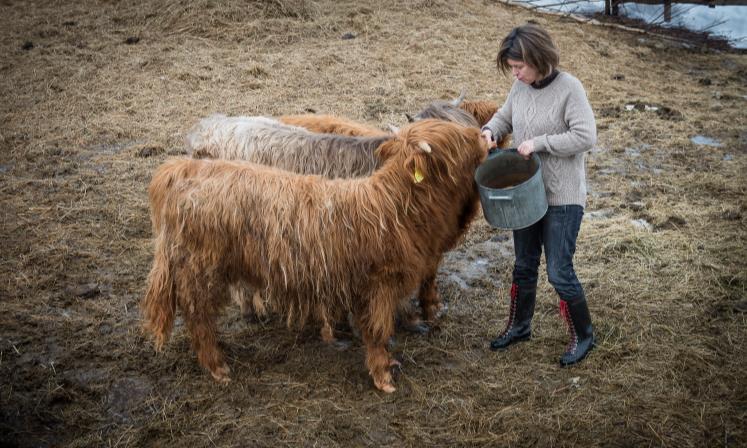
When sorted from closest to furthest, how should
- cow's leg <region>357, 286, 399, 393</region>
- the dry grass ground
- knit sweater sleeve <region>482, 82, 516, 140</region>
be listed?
the dry grass ground
cow's leg <region>357, 286, 399, 393</region>
knit sweater sleeve <region>482, 82, 516, 140</region>

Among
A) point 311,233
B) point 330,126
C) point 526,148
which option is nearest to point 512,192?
point 526,148

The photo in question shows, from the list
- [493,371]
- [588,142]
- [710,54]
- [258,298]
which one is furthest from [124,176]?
[710,54]

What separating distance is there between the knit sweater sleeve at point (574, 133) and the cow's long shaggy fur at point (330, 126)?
2202mm

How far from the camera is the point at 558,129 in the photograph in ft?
10.4

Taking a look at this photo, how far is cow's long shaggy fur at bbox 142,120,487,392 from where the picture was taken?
10.8 feet

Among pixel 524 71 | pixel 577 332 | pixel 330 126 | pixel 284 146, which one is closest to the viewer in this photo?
pixel 524 71

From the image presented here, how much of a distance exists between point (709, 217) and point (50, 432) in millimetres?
5289

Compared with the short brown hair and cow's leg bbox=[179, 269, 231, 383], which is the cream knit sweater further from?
cow's leg bbox=[179, 269, 231, 383]

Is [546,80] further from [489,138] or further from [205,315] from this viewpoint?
[205,315]

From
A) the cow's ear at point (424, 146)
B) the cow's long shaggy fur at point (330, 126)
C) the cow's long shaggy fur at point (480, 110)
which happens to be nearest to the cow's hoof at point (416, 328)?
the cow's ear at point (424, 146)

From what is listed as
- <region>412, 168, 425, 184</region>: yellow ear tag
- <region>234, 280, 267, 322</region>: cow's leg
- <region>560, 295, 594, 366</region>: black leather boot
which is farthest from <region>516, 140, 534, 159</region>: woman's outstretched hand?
<region>234, 280, 267, 322</region>: cow's leg

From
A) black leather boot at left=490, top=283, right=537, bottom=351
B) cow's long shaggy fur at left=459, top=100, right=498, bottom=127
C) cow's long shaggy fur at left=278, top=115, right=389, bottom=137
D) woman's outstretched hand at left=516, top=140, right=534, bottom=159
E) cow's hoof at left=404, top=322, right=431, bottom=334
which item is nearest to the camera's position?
woman's outstretched hand at left=516, top=140, right=534, bottom=159

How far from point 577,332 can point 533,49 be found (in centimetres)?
174

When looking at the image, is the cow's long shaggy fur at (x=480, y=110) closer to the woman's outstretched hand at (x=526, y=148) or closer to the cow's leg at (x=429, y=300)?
the cow's leg at (x=429, y=300)
